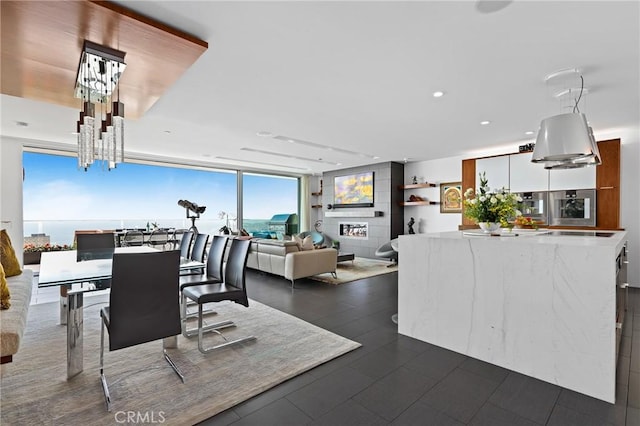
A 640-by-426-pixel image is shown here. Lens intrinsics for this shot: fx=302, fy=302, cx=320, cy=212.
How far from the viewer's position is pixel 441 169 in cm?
748

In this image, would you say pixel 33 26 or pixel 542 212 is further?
pixel 542 212

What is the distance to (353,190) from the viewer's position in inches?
354

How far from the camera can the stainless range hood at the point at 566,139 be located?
2693mm

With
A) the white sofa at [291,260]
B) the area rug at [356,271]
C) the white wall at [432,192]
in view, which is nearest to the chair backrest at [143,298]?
the white sofa at [291,260]

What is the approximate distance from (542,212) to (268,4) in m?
5.69

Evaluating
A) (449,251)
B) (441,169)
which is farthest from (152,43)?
(441,169)

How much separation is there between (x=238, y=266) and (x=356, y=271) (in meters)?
3.78

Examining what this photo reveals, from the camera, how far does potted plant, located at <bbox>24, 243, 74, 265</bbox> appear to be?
6662 mm

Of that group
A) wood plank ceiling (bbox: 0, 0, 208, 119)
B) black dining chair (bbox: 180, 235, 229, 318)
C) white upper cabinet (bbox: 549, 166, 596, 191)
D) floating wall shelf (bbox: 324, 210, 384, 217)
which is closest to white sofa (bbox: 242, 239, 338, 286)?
black dining chair (bbox: 180, 235, 229, 318)

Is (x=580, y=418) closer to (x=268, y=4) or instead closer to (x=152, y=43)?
(x=268, y=4)

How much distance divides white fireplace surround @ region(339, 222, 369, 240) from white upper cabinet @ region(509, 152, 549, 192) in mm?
3824

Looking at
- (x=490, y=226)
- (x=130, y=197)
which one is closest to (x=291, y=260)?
(x=490, y=226)

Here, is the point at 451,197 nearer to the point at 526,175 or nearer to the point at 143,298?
the point at 526,175

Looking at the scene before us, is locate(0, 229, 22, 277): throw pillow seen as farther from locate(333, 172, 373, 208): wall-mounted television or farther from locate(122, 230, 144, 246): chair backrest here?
locate(333, 172, 373, 208): wall-mounted television
